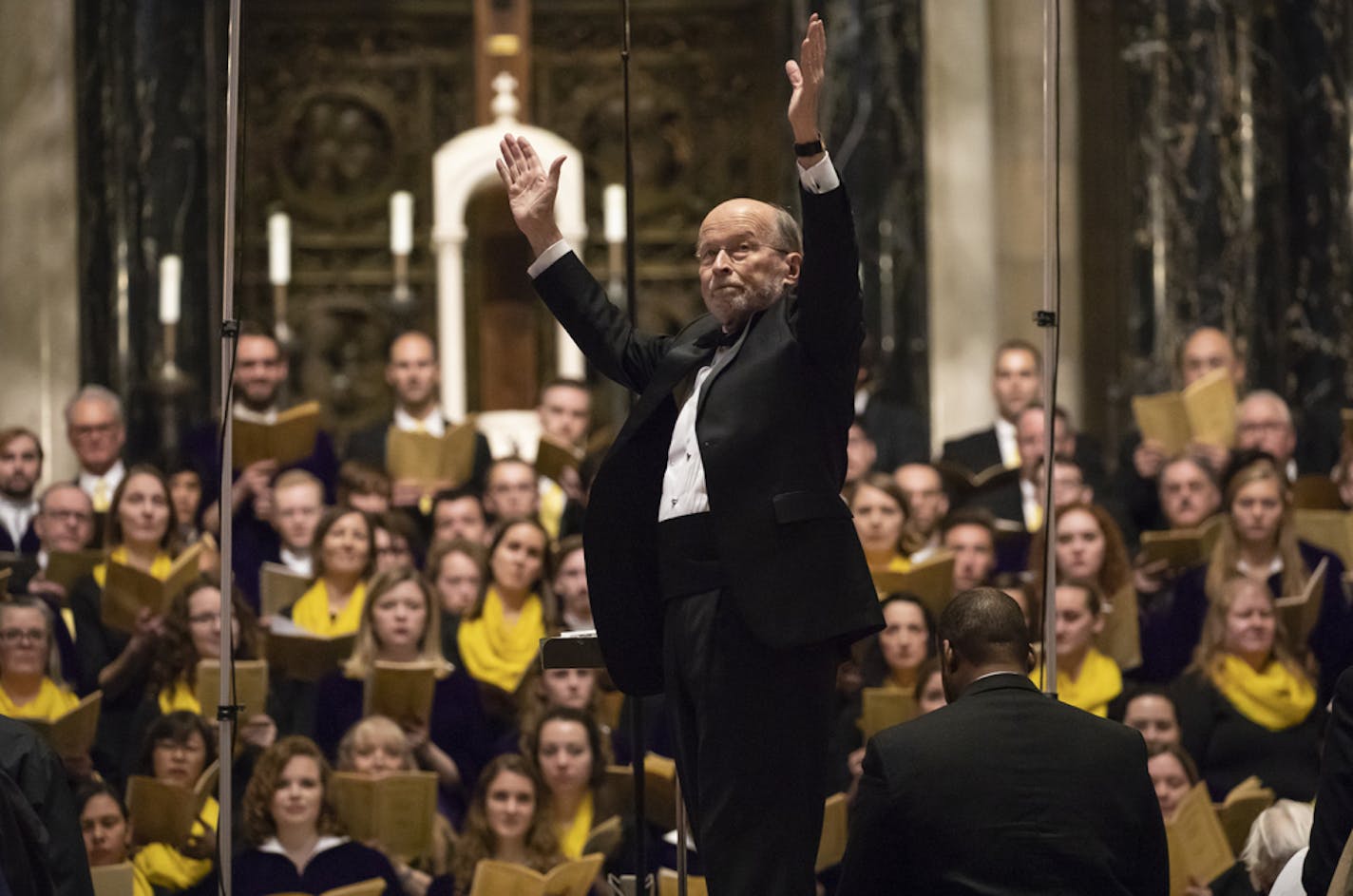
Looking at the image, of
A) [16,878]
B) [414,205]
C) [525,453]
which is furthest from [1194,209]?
[16,878]

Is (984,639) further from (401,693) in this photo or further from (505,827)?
(401,693)

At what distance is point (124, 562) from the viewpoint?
740 cm

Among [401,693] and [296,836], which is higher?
[401,693]

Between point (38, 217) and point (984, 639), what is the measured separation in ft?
22.9

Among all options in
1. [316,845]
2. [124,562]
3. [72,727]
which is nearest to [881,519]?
[316,845]

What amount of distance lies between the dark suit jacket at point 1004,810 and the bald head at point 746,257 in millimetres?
833

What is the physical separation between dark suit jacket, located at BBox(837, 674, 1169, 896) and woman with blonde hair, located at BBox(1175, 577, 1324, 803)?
3.21 meters

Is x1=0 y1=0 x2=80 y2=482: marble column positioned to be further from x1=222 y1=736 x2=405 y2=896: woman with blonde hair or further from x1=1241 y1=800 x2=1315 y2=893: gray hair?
x1=1241 y1=800 x2=1315 y2=893: gray hair

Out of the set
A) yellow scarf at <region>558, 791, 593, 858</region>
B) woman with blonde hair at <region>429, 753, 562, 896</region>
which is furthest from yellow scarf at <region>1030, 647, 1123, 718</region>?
woman with blonde hair at <region>429, 753, 562, 896</region>

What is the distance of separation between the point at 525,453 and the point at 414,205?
2.62m

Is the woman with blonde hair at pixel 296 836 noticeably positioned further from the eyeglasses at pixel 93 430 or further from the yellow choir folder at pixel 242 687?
the eyeglasses at pixel 93 430

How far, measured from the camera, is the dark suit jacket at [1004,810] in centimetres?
368

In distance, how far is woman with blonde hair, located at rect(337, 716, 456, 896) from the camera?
21.5 ft

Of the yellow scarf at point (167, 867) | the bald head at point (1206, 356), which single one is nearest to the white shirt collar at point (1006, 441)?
the bald head at point (1206, 356)
